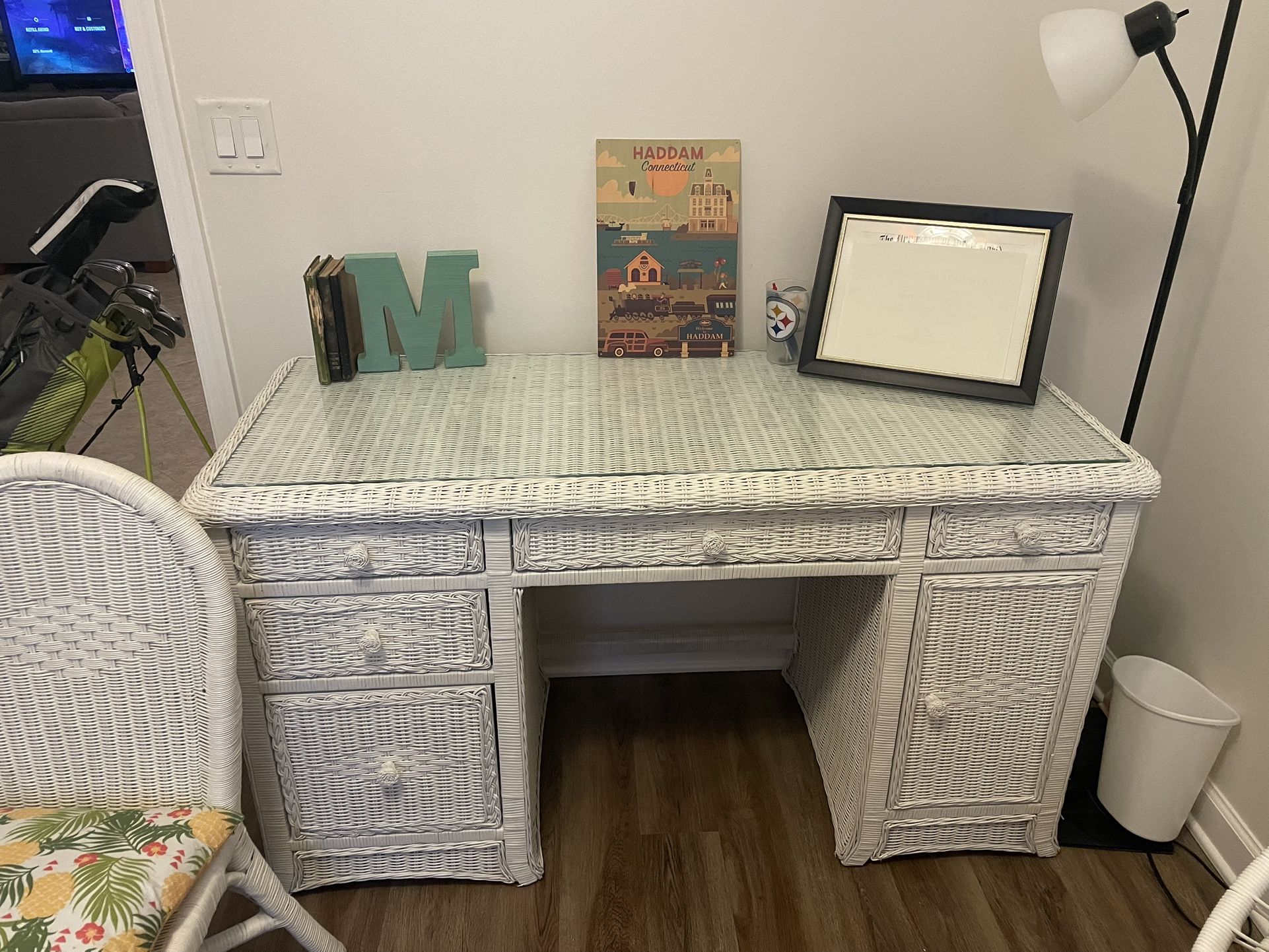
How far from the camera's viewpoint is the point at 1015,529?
136 centimetres

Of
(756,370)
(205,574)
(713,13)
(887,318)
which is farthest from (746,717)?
(713,13)

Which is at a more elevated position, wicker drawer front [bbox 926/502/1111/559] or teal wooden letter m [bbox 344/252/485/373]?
teal wooden letter m [bbox 344/252/485/373]

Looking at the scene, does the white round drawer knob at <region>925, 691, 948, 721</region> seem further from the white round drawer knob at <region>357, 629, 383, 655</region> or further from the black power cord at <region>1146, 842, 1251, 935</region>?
the white round drawer knob at <region>357, 629, 383, 655</region>

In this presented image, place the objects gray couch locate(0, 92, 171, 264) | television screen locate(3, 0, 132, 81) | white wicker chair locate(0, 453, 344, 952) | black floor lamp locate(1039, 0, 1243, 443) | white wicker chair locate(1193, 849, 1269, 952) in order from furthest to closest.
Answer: television screen locate(3, 0, 132, 81)
gray couch locate(0, 92, 171, 264)
black floor lamp locate(1039, 0, 1243, 443)
white wicker chair locate(0, 453, 344, 952)
white wicker chair locate(1193, 849, 1269, 952)

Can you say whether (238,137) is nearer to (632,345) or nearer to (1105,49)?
(632,345)

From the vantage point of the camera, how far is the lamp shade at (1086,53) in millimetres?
1271

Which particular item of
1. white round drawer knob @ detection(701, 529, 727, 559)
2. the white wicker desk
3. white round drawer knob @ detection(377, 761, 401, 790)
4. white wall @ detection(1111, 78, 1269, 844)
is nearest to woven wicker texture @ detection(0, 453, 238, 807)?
the white wicker desk

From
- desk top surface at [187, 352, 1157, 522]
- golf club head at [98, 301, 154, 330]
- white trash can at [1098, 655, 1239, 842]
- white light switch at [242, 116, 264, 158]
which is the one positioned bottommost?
white trash can at [1098, 655, 1239, 842]

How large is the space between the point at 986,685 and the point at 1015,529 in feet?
0.93

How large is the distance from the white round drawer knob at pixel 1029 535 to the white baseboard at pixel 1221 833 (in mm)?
660

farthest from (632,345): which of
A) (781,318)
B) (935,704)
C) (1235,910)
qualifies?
(1235,910)

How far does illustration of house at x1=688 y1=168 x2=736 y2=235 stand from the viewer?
1654 millimetres

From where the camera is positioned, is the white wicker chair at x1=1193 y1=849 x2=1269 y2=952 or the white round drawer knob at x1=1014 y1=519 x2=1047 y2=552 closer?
the white wicker chair at x1=1193 y1=849 x2=1269 y2=952

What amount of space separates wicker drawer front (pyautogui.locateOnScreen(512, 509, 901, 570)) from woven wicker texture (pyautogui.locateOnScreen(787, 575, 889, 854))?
0.12 meters
